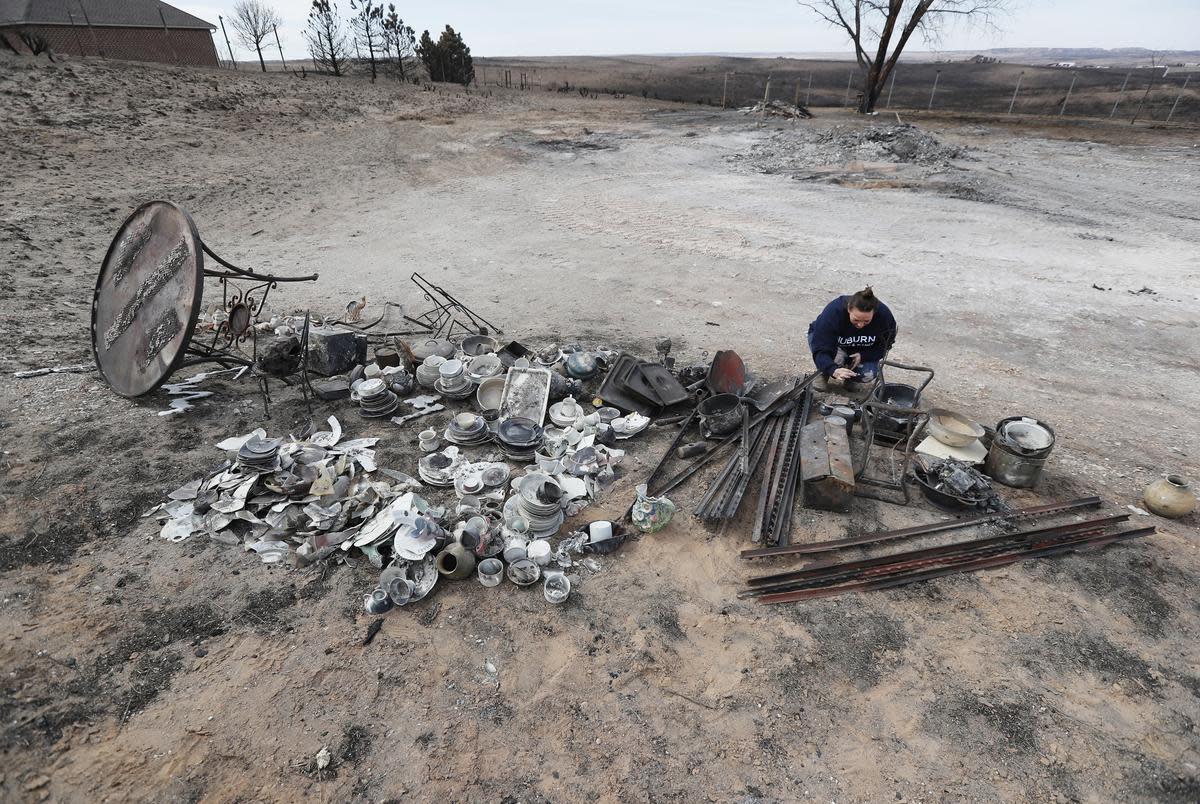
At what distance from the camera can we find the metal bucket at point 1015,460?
462 centimetres

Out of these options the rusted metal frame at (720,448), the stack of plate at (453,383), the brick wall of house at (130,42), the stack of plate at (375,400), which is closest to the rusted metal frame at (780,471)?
the rusted metal frame at (720,448)

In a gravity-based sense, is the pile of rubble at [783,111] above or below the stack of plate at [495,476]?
above

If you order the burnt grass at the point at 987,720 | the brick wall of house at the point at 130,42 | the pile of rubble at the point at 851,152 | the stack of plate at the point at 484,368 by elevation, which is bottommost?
the burnt grass at the point at 987,720


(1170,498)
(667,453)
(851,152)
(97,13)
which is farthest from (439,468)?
(97,13)

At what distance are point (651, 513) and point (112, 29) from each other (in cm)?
3830

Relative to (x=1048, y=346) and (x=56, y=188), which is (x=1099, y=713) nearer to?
(x=1048, y=346)

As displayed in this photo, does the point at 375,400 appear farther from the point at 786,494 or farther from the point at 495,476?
the point at 786,494

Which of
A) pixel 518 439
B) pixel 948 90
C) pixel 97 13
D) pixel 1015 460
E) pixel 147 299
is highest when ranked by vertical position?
pixel 97 13

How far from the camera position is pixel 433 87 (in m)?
30.1

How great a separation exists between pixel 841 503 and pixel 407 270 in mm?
8632

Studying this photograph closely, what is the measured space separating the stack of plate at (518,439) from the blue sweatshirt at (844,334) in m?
3.02

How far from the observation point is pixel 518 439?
5148 mm

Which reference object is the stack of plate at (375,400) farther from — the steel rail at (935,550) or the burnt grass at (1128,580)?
the burnt grass at (1128,580)

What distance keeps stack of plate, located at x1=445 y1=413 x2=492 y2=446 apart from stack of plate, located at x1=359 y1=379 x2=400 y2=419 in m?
0.82
